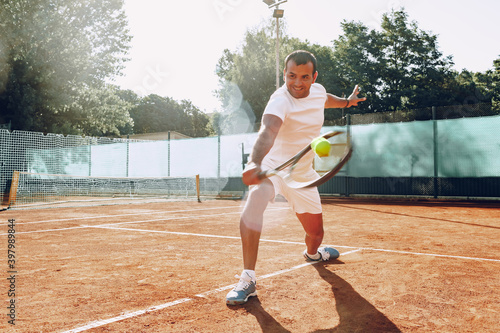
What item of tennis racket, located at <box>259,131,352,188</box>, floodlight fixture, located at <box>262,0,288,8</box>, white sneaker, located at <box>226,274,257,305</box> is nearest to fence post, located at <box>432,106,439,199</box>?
floodlight fixture, located at <box>262,0,288,8</box>

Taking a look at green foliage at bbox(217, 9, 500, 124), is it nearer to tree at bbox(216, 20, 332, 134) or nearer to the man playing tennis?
tree at bbox(216, 20, 332, 134)

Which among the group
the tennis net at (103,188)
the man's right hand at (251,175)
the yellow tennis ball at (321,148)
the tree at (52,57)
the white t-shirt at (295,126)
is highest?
the tree at (52,57)

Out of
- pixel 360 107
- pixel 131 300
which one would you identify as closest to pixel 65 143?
pixel 131 300

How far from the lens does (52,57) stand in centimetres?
2303

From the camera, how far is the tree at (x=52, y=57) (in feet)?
71.3

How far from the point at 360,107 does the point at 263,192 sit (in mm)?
34873

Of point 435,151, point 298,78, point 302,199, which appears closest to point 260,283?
point 302,199

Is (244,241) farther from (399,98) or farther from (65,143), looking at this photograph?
(399,98)

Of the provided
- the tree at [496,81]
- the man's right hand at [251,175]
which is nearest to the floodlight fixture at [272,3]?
the man's right hand at [251,175]

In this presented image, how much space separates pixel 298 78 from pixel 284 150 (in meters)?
0.61

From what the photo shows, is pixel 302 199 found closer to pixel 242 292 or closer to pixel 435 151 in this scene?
pixel 242 292

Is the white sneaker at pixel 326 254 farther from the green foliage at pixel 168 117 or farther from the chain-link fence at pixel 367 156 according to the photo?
the green foliage at pixel 168 117

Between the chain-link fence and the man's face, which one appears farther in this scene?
the chain-link fence

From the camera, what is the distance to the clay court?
2566 millimetres
